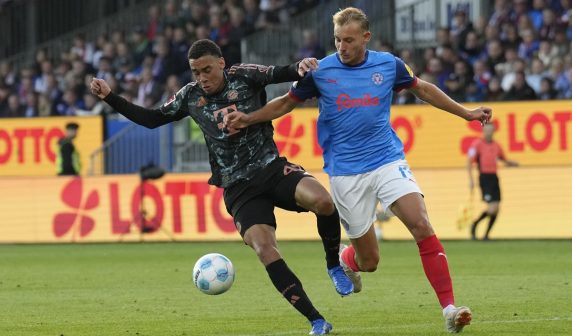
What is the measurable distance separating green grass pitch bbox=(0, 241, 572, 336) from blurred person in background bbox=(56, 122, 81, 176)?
15.1ft

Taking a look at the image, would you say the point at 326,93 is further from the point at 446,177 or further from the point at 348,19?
the point at 446,177

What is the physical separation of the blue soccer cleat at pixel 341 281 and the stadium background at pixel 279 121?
1184cm

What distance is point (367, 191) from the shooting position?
9367 millimetres

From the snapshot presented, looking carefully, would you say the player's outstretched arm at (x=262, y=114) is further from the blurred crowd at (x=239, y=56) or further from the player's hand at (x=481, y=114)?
the blurred crowd at (x=239, y=56)

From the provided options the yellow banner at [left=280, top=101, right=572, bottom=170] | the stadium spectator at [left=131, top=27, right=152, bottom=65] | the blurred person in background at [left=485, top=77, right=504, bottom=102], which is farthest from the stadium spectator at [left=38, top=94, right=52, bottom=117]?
the blurred person in background at [left=485, top=77, right=504, bottom=102]

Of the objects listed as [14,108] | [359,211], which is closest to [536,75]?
[14,108]

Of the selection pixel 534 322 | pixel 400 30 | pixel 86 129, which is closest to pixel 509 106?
pixel 400 30

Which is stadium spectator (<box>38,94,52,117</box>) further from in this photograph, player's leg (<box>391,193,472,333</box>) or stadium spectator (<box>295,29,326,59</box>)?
player's leg (<box>391,193,472,333</box>)

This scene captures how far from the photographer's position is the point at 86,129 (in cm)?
2602

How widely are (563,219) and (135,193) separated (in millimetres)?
7595

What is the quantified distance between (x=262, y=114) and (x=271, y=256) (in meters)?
1.06

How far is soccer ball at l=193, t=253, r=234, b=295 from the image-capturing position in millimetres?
9688

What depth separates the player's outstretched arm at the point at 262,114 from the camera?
907 centimetres

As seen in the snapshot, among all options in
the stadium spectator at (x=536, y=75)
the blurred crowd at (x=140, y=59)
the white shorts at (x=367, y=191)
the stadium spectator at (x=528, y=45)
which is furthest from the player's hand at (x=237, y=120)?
the blurred crowd at (x=140, y=59)
